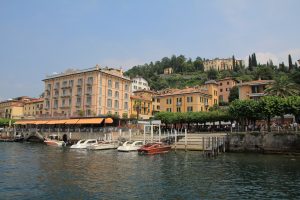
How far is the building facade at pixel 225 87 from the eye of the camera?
449 feet

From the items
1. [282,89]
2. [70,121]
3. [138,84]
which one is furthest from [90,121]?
[138,84]

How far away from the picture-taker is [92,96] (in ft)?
304

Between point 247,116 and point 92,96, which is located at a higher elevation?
point 92,96

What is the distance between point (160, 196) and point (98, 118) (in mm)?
62912

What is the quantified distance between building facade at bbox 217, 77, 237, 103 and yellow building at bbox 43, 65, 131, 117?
51.1 m

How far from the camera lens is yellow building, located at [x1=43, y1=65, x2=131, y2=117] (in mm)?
93000

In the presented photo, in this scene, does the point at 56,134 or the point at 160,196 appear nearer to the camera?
the point at 160,196

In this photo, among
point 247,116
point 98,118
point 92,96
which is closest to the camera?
point 247,116

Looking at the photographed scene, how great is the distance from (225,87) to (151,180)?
115 metres

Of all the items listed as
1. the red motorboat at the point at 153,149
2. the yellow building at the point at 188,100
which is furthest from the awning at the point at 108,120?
the yellow building at the point at 188,100

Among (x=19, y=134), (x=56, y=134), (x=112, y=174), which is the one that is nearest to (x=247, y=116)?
(x=112, y=174)

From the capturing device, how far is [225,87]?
13888 cm

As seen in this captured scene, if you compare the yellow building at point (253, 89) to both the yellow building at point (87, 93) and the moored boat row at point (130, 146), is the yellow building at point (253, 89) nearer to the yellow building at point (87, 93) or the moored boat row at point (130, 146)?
the yellow building at point (87, 93)

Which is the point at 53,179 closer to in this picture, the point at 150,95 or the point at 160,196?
the point at 160,196
